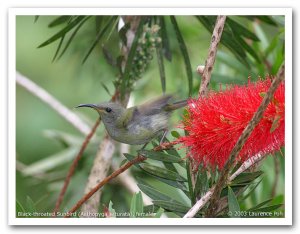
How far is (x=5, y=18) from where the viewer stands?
6.53 feet

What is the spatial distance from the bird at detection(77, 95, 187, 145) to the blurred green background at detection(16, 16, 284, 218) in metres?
0.27

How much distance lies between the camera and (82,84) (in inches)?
101

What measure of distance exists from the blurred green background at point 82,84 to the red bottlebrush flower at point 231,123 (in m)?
0.49

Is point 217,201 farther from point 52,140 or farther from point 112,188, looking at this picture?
point 52,140

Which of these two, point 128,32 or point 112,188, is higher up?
point 128,32

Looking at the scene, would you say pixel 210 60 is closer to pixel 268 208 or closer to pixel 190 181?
pixel 190 181

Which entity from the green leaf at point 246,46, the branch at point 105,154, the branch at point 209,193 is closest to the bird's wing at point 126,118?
the branch at point 105,154

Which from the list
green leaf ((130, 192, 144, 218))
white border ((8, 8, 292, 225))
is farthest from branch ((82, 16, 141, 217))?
green leaf ((130, 192, 144, 218))

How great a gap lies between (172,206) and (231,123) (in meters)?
0.32

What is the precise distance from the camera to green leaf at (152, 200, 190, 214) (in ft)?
5.82

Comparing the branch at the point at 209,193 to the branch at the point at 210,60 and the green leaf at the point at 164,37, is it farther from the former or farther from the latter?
the green leaf at the point at 164,37
